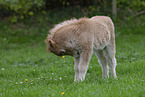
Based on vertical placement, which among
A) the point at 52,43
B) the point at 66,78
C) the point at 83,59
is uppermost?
the point at 52,43

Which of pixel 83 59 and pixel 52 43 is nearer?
pixel 52 43

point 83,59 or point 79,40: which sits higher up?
point 79,40

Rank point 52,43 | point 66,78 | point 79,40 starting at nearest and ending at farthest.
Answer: point 52,43, point 79,40, point 66,78

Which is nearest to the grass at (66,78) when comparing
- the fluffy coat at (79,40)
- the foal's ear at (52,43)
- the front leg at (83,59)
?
the front leg at (83,59)

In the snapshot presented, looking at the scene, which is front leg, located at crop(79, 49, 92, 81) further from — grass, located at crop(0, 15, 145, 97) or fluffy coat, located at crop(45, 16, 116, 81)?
grass, located at crop(0, 15, 145, 97)

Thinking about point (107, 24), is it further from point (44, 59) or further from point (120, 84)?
point (44, 59)

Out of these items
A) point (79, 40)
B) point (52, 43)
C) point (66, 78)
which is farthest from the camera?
point (66, 78)

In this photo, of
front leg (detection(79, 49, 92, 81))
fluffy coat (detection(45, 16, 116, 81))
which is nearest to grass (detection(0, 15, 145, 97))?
front leg (detection(79, 49, 92, 81))

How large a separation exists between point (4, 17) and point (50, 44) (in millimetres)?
13870

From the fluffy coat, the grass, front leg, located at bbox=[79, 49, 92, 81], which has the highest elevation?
the fluffy coat

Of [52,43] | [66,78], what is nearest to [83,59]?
[52,43]

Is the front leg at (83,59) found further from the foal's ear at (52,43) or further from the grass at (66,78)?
the foal's ear at (52,43)

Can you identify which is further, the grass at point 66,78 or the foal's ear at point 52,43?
the foal's ear at point 52,43

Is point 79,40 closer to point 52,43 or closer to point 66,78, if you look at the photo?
point 52,43
